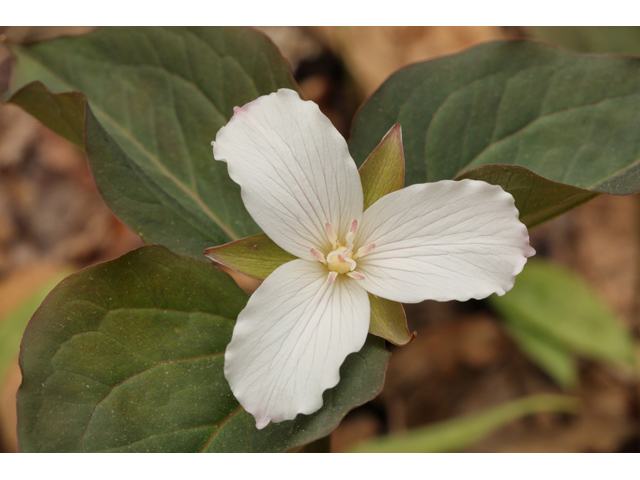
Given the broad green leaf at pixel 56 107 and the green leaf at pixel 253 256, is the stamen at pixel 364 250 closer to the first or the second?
the green leaf at pixel 253 256

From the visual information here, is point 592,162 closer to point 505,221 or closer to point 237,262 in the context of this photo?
point 505,221

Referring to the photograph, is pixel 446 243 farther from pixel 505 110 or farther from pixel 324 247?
pixel 505 110

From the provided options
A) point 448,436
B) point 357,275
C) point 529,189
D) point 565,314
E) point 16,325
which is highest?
point 529,189

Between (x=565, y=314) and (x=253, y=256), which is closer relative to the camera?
(x=253, y=256)

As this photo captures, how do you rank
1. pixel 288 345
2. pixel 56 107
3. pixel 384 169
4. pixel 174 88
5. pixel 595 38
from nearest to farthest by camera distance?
1. pixel 288 345
2. pixel 384 169
3. pixel 56 107
4. pixel 174 88
5. pixel 595 38

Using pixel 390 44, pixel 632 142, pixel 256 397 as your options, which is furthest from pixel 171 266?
pixel 390 44

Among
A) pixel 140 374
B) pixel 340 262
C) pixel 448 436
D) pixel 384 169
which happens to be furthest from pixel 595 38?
pixel 140 374

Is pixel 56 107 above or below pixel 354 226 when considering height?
above

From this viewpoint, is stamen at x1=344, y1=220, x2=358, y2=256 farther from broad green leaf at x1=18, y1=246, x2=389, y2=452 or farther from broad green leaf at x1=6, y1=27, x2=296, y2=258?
broad green leaf at x1=6, y1=27, x2=296, y2=258
